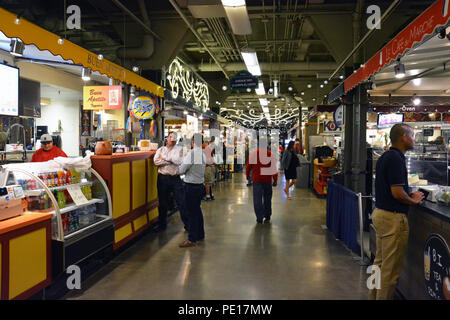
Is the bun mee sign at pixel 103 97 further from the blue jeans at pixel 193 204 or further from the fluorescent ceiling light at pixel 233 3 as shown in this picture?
the fluorescent ceiling light at pixel 233 3

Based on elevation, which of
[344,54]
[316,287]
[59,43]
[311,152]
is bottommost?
[316,287]

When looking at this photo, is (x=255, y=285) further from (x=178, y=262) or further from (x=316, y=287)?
(x=178, y=262)

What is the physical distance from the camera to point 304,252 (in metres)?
5.18

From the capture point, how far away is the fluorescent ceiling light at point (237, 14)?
510cm

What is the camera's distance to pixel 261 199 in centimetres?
704

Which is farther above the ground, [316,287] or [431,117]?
[431,117]

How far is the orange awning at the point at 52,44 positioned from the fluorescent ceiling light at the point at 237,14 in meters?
1.91

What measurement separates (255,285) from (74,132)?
969 centimetres

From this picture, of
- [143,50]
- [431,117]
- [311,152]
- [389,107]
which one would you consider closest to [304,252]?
[143,50]

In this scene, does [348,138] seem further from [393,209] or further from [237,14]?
[393,209]

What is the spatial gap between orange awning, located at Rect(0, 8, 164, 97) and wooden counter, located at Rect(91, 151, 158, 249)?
50.7 inches

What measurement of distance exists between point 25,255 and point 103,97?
509 centimetres

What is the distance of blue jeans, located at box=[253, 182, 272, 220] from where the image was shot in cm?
700

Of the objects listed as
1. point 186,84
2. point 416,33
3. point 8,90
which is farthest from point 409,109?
point 8,90
